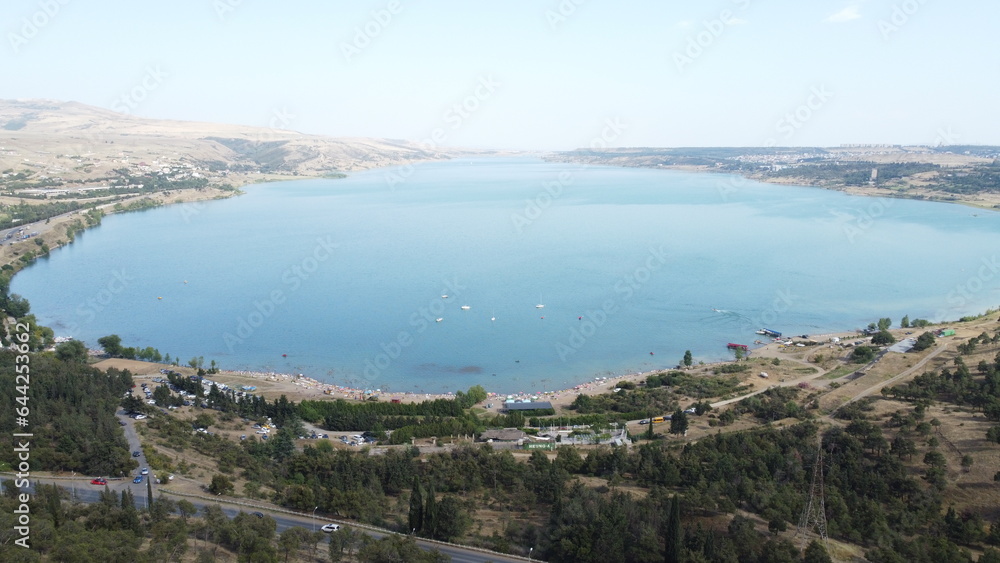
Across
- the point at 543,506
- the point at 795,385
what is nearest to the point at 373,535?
the point at 543,506

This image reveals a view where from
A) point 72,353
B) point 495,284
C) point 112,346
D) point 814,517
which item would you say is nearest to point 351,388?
point 72,353

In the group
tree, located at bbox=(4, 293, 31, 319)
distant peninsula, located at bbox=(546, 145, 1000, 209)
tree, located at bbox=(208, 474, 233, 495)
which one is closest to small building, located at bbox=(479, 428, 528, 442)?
tree, located at bbox=(208, 474, 233, 495)

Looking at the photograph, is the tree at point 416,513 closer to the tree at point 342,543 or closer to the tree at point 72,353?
the tree at point 342,543

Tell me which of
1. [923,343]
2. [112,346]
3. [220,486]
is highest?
[923,343]

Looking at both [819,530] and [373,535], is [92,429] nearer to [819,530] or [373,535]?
[373,535]

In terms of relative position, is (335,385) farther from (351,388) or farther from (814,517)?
(814,517)
